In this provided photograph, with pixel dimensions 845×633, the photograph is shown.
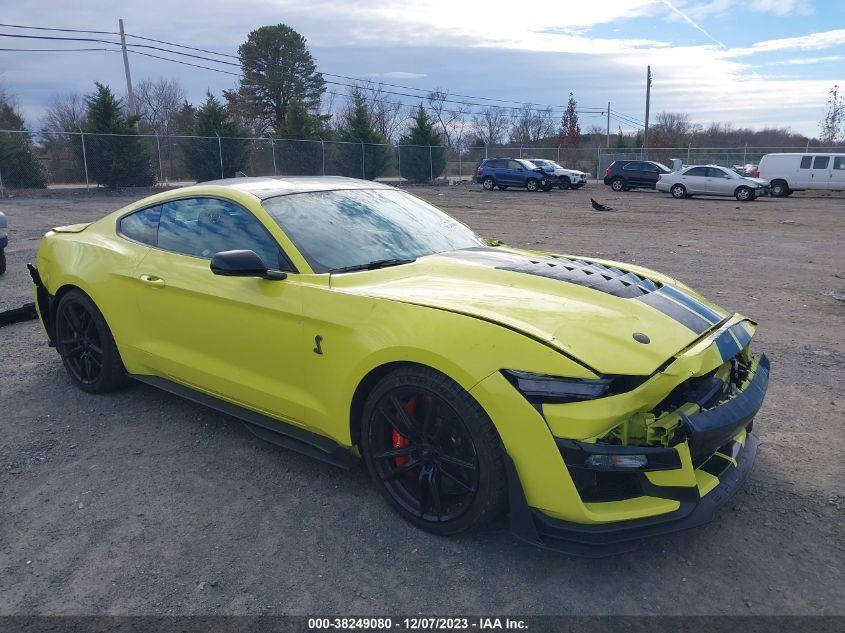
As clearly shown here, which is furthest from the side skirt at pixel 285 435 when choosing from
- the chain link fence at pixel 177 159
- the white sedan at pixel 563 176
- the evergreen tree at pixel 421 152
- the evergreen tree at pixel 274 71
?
the evergreen tree at pixel 274 71

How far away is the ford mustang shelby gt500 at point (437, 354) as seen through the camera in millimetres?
2455

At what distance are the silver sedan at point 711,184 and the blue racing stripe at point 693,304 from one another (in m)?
25.7

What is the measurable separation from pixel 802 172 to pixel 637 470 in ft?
98.7

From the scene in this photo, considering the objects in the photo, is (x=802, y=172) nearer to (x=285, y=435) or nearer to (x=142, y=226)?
(x=142, y=226)

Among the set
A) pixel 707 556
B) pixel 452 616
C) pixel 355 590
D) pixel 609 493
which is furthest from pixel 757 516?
pixel 355 590

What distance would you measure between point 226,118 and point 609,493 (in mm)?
31301

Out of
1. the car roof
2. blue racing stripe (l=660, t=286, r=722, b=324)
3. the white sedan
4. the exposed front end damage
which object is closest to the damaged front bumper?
the exposed front end damage

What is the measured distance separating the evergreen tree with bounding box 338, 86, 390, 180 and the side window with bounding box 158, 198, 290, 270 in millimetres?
30558

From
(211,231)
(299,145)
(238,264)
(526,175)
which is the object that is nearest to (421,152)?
(526,175)

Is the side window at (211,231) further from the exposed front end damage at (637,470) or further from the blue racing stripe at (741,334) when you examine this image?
the blue racing stripe at (741,334)

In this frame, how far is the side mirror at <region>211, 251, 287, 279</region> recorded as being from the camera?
317 centimetres

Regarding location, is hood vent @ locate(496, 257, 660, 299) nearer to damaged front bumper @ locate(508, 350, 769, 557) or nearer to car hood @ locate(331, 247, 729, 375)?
car hood @ locate(331, 247, 729, 375)

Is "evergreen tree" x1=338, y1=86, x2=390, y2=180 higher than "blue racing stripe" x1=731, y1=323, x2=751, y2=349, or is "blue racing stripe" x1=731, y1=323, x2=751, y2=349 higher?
"evergreen tree" x1=338, y1=86, x2=390, y2=180

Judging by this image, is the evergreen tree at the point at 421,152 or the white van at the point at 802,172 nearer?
the white van at the point at 802,172
